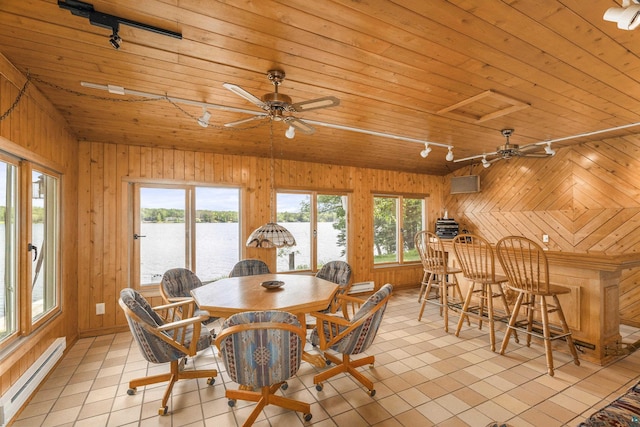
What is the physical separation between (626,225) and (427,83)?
371cm

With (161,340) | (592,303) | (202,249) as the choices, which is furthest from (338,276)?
(592,303)

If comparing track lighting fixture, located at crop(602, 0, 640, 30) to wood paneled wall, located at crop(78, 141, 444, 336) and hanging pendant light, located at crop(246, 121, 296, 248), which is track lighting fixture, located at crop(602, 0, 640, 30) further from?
wood paneled wall, located at crop(78, 141, 444, 336)

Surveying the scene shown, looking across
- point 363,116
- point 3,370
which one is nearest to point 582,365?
point 363,116

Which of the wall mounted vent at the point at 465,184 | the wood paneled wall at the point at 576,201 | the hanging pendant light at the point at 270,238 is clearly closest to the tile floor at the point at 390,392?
the hanging pendant light at the point at 270,238

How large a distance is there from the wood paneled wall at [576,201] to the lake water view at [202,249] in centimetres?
358

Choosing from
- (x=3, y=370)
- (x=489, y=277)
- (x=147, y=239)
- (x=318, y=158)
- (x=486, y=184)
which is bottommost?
(x=3, y=370)

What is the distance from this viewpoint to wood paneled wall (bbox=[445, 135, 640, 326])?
3.96m

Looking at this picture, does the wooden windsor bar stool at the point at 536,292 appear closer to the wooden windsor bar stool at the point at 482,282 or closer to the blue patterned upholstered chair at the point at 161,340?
the wooden windsor bar stool at the point at 482,282

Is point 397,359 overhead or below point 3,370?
below

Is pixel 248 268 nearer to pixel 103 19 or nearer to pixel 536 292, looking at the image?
pixel 103 19

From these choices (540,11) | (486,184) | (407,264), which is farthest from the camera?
(407,264)

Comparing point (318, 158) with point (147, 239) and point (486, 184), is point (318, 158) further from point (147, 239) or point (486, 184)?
point (486, 184)

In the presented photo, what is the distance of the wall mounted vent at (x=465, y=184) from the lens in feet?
18.6

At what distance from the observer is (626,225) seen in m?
3.97
